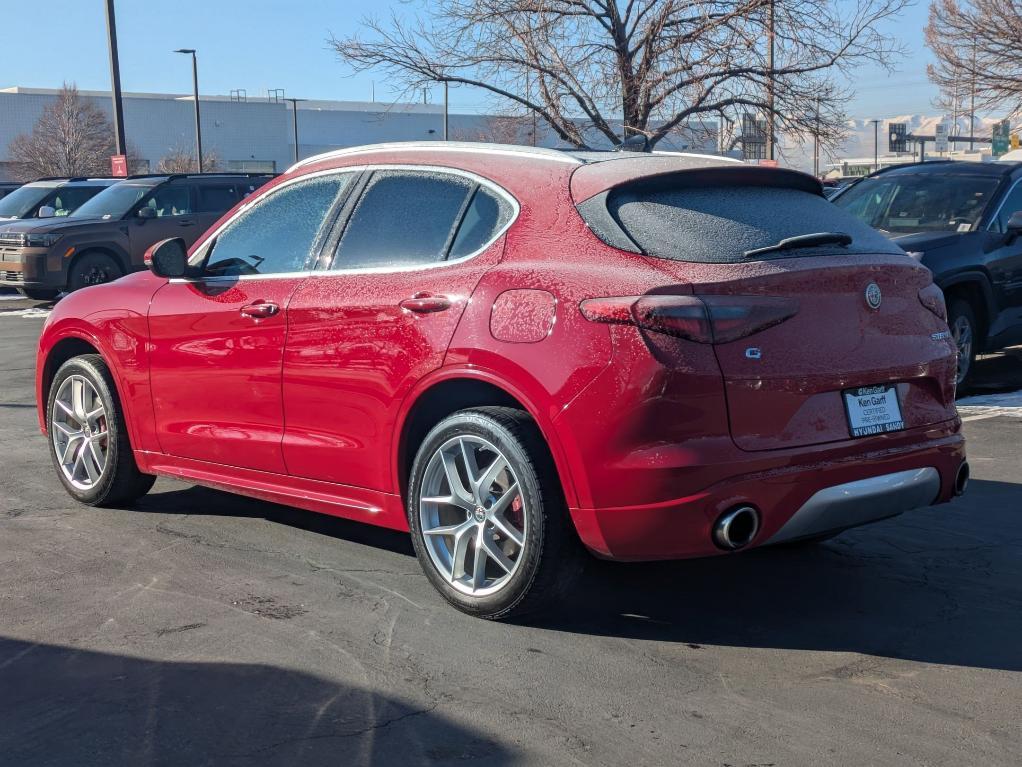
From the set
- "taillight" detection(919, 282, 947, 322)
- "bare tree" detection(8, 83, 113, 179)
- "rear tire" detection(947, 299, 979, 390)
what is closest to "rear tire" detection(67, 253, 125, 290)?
"rear tire" detection(947, 299, 979, 390)

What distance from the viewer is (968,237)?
10.1 metres

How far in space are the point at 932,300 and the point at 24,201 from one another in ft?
67.2

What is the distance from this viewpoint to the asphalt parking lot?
11.7ft

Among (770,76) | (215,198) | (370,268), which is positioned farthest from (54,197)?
(370,268)

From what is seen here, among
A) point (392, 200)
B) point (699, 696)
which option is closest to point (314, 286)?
point (392, 200)

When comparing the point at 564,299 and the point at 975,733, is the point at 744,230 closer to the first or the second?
the point at 564,299

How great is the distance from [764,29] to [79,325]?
13.2 m

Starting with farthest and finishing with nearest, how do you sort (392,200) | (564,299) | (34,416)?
(34,416) < (392,200) < (564,299)

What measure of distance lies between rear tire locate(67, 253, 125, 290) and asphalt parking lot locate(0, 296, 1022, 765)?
12.9 metres

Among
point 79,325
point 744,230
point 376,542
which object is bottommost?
point 376,542

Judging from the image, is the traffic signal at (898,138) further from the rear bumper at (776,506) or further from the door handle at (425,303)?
the door handle at (425,303)

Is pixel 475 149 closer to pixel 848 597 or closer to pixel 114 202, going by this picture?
pixel 848 597

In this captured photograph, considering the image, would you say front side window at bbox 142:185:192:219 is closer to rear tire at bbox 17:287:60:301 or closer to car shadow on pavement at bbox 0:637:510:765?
rear tire at bbox 17:287:60:301

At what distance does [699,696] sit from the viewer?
12.8 feet
